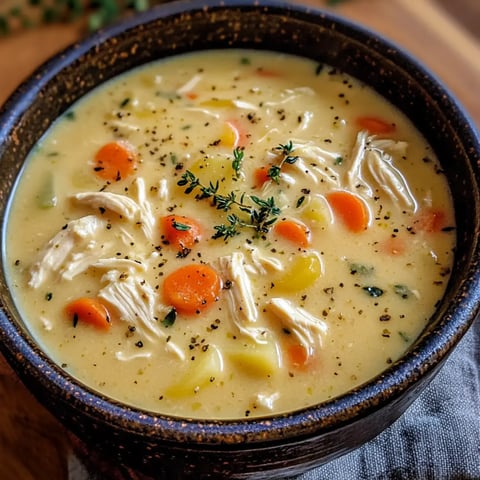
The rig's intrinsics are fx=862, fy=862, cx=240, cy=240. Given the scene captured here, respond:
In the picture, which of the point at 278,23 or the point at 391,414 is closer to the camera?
the point at 391,414

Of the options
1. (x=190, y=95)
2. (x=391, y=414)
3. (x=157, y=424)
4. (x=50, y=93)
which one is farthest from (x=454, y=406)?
(x=50, y=93)

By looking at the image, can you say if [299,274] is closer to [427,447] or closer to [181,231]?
[181,231]

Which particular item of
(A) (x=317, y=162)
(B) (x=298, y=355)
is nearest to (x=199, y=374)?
(B) (x=298, y=355)

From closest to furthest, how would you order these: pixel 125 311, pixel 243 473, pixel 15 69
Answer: pixel 243 473 < pixel 125 311 < pixel 15 69

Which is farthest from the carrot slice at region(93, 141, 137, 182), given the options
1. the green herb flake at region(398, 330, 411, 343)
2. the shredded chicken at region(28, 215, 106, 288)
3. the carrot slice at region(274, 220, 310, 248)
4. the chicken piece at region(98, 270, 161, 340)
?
the green herb flake at region(398, 330, 411, 343)

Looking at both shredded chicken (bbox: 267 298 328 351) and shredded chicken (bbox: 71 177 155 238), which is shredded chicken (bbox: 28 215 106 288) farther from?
shredded chicken (bbox: 267 298 328 351)

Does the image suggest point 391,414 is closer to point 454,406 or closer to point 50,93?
point 454,406

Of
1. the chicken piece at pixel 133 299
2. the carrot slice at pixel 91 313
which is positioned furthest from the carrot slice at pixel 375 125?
the carrot slice at pixel 91 313
